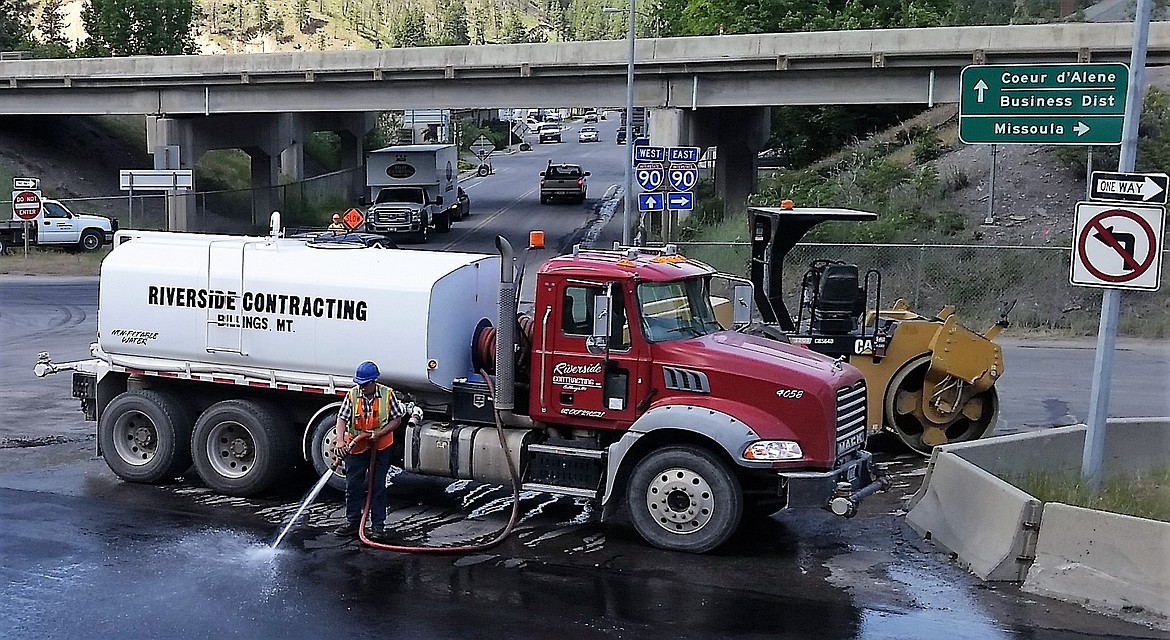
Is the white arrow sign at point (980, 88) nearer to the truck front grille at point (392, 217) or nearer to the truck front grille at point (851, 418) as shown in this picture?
the truck front grille at point (851, 418)

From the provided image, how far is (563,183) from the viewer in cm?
6000

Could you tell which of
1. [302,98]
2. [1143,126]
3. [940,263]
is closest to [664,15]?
[302,98]

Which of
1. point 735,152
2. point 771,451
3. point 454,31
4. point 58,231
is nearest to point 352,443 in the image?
point 771,451

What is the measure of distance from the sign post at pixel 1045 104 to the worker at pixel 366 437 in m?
5.63

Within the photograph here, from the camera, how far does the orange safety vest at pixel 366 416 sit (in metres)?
10.7

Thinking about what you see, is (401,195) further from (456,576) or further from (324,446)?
(456,576)

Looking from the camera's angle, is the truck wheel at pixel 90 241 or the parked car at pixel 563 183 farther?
the parked car at pixel 563 183

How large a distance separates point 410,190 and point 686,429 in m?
37.8

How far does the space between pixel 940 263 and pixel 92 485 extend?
1833 cm

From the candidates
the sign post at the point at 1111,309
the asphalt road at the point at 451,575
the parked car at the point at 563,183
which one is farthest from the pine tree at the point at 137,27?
the sign post at the point at 1111,309

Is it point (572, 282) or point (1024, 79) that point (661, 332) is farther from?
point (1024, 79)

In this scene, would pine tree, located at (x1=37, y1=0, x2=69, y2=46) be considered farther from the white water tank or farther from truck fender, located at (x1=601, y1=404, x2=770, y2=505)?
truck fender, located at (x1=601, y1=404, x2=770, y2=505)

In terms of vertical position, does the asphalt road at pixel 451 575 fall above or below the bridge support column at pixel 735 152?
below

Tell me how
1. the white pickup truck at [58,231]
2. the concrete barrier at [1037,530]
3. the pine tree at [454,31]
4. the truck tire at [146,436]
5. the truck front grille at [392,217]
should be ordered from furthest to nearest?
the pine tree at [454,31], the truck front grille at [392,217], the white pickup truck at [58,231], the truck tire at [146,436], the concrete barrier at [1037,530]
